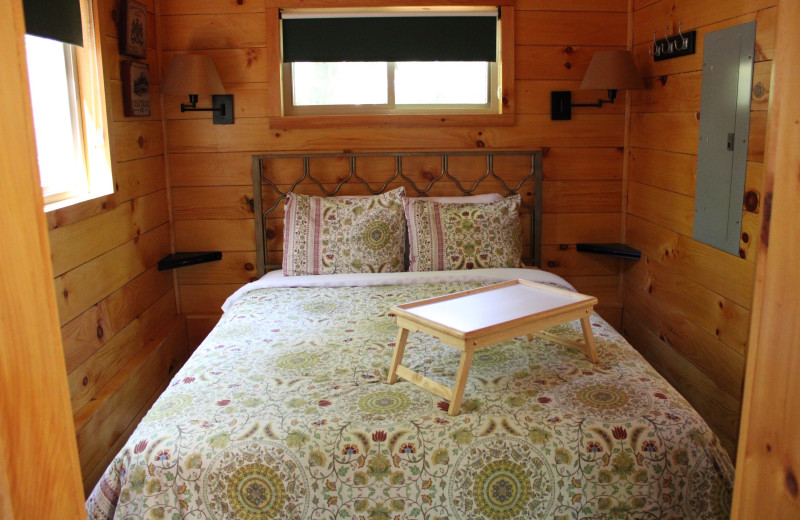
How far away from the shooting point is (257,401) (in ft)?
5.96

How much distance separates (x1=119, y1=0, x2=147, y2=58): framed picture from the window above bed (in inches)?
24.5

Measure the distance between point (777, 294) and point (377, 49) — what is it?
285 cm

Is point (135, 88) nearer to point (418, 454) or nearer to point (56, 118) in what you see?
point (56, 118)

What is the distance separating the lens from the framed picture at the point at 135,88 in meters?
2.87

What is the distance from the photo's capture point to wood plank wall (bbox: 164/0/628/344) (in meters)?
3.28

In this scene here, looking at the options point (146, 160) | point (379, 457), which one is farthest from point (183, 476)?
point (146, 160)

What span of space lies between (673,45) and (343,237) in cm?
156

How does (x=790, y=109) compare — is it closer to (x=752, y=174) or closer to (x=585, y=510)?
(x=585, y=510)

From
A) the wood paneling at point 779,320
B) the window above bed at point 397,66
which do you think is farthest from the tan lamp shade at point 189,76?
the wood paneling at point 779,320

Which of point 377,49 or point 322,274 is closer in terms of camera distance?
point 322,274

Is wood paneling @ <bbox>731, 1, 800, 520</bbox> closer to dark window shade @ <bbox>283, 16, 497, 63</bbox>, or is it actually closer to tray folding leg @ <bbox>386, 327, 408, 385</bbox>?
tray folding leg @ <bbox>386, 327, 408, 385</bbox>

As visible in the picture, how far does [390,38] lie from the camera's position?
10.9 ft

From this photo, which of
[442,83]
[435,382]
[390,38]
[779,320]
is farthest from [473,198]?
[779,320]

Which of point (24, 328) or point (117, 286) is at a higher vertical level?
point (24, 328)
